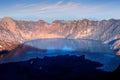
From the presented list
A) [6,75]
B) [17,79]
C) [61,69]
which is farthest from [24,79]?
[61,69]

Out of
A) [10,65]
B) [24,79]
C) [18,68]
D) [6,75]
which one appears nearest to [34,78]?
[24,79]

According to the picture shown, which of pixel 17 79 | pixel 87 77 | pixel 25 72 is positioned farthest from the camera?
pixel 25 72

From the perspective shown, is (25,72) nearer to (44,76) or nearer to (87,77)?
(44,76)

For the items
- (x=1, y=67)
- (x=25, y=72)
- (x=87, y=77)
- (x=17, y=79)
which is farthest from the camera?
(x=1, y=67)

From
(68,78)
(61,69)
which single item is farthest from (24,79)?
(61,69)

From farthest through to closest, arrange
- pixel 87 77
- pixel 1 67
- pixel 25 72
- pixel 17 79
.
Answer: pixel 1 67, pixel 25 72, pixel 87 77, pixel 17 79

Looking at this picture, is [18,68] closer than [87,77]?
No

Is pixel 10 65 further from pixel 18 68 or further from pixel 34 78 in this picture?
pixel 34 78

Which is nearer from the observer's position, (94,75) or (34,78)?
(34,78)
